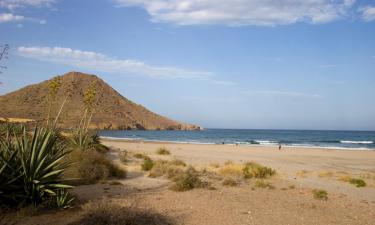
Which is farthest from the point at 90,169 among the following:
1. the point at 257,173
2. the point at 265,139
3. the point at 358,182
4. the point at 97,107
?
the point at 97,107

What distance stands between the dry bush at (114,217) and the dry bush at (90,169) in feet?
12.8

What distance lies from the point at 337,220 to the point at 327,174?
10.3 meters

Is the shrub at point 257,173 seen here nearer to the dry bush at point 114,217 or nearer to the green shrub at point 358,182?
the green shrub at point 358,182

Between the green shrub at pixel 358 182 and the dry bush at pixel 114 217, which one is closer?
→ the dry bush at pixel 114 217

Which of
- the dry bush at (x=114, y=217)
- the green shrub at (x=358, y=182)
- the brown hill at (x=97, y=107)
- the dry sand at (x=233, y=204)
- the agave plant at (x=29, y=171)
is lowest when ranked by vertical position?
the green shrub at (x=358, y=182)

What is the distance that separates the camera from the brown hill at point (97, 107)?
76262 mm

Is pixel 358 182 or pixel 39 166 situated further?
pixel 358 182

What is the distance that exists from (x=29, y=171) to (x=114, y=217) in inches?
78.8

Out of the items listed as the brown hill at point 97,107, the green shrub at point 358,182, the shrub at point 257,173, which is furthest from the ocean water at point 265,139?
the shrub at point 257,173

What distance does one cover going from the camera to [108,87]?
120375mm

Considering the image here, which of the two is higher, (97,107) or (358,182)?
(97,107)

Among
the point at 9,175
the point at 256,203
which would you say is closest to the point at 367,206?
the point at 256,203

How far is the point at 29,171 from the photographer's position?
7.32 metres

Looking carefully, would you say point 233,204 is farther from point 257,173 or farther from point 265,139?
point 265,139
